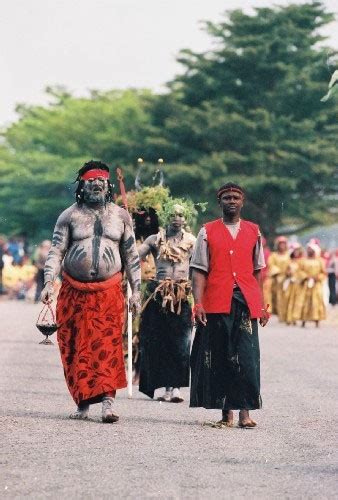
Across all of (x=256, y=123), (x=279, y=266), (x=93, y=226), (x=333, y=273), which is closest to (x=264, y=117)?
(x=256, y=123)

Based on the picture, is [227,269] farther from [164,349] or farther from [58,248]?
[164,349]

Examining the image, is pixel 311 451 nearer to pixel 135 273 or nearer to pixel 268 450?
Answer: pixel 268 450

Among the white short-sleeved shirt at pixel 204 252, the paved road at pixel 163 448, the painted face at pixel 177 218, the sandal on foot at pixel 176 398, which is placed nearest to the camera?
the paved road at pixel 163 448

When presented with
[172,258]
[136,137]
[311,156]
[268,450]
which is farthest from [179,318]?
[136,137]

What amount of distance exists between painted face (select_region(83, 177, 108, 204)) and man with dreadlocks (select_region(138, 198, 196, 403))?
2179 millimetres

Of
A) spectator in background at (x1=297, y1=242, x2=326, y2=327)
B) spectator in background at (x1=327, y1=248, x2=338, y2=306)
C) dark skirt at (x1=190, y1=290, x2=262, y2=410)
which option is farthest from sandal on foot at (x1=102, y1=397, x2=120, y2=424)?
spectator in background at (x1=327, y1=248, x2=338, y2=306)

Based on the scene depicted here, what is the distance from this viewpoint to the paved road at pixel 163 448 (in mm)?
8367

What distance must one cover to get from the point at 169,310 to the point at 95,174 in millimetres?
2552

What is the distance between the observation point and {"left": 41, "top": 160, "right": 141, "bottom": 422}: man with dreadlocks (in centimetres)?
1223

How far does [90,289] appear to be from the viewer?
12.2 metres

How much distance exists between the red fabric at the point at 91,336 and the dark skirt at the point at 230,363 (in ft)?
2.36

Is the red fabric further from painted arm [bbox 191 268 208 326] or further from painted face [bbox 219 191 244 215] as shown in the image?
painted face [bbox 219 191 244 215]

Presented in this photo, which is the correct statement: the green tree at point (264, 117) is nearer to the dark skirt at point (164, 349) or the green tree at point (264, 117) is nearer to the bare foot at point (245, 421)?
the dark skirt at point (164, 349)

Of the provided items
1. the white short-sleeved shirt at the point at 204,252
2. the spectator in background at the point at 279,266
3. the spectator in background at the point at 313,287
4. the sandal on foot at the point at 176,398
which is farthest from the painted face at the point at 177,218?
the spectator in background at the point at 279,266
